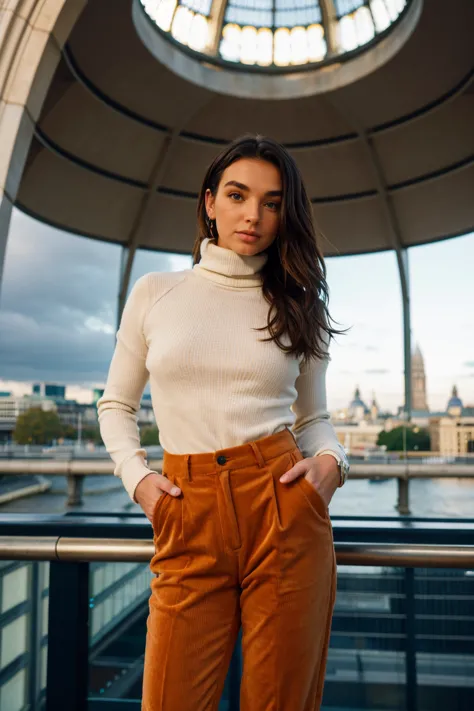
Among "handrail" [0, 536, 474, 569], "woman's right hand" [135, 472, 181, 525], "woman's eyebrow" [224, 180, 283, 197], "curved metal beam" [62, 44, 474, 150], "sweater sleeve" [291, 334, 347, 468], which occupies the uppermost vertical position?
"curved metal beam" [62, 44, 474, 150]

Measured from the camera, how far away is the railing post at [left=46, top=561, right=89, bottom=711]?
152 cm

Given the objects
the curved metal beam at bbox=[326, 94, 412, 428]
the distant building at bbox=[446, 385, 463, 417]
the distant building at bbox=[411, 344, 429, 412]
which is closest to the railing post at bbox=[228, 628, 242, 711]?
the distant building at bbox=[446, 385, 463, 417]

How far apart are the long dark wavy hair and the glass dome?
12.0 meters

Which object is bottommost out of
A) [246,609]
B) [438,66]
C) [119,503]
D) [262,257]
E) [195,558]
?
[119,503]

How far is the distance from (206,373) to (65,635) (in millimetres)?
923

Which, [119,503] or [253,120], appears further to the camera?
[253,120]

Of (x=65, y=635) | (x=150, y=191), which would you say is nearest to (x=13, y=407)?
(x=150, y=191)

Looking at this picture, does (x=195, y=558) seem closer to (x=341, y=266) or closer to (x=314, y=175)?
(x=314, y=175)

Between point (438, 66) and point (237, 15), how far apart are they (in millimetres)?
5079

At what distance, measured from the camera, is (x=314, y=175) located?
1498cm

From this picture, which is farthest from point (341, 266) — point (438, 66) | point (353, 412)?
point (438, 66)

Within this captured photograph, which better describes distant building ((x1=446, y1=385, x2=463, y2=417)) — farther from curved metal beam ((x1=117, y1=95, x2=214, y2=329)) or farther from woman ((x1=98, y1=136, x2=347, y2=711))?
woman ((x1=98, y1=136, x2=347, y2=711))

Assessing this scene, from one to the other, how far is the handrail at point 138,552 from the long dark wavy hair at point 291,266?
21.0 inches

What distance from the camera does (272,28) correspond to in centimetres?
1298
